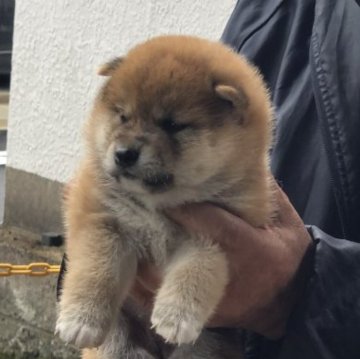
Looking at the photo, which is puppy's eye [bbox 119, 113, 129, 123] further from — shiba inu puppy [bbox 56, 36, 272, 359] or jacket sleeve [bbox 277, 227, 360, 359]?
jacket sleeve [bbox 277, 227, 360, 359]

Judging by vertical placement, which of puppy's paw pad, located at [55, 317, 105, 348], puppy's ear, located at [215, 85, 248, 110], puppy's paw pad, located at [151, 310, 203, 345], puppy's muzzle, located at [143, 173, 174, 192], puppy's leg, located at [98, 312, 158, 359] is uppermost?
puppy's ear, located at [215, 85, 248, 110]

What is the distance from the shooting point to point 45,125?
3977 millimetres

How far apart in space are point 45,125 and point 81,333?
7.64 feet

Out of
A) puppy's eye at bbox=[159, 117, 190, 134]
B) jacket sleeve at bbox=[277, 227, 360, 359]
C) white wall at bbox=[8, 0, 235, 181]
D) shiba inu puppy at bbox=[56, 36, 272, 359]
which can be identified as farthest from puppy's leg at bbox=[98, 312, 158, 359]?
white wall at bbox=[8, 0, 235, 181]

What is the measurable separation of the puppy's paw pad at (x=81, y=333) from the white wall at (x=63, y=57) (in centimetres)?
190

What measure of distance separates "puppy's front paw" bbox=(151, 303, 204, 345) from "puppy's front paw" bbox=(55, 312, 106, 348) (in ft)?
0.38

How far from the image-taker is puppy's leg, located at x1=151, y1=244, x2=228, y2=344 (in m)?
1.67

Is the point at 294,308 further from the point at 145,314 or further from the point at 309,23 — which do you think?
the point at 309,23

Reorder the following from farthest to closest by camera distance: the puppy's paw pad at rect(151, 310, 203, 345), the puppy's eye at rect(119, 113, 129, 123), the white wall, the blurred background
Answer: the blurred background < the white wall < the puppy's eye at rect(119, 113, 129, 123) < the puppy's paw pad at rect(151, 310, 203, 345)

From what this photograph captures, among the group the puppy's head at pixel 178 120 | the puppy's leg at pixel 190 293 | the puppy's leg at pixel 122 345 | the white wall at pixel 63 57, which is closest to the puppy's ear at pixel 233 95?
the puppy's head at pixel 178 120

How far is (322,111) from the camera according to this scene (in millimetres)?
1812

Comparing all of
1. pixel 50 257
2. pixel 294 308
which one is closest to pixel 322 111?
pixel 294 308

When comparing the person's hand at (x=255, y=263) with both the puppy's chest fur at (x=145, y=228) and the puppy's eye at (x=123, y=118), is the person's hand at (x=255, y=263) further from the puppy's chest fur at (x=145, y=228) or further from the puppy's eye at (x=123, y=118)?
the puppy's eye at (x=123, y=118)

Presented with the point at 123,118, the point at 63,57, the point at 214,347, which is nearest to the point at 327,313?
the point at 214,347
